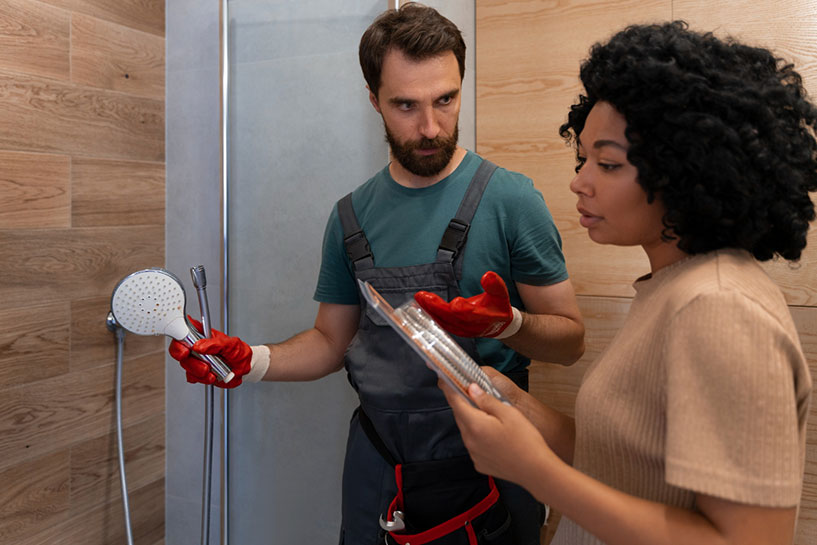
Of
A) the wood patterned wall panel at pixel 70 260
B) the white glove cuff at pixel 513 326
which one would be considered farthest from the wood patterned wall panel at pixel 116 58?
the white glove cuff at pixel 513 326

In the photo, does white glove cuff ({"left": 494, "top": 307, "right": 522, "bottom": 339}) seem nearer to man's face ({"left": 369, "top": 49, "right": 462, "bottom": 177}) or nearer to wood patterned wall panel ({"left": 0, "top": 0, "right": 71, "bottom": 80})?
man's face ({"left": 369, "top": 49, "right": 462, "bottom": 177})

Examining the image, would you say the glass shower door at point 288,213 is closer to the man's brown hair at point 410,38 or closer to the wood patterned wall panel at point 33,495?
the man's brown hair at point 410,38

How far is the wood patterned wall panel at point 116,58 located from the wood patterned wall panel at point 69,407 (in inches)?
26.7

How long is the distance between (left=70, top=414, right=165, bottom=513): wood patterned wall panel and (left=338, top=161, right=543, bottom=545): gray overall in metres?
0.70

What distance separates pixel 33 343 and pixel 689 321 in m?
1.33

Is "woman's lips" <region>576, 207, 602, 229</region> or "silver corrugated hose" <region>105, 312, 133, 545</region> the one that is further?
"silver corrugated hose" <region>105, 312, 133, 545</region>

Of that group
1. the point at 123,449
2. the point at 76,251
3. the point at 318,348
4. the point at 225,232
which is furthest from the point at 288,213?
the point at 123,449

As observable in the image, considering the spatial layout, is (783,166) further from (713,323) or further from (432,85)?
(432,85)

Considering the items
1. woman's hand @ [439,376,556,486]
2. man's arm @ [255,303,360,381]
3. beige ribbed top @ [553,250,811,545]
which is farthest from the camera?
man's arm @ [255,303,360,381]

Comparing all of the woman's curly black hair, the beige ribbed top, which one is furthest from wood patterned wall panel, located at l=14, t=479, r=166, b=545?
the woman's curly black hair

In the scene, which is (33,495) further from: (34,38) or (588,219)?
(588,219)

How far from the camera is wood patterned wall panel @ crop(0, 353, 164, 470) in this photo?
1.34 metres

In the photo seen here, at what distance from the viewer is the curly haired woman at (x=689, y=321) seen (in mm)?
519

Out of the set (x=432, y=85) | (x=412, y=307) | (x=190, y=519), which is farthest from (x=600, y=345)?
(x=190, y=519)
